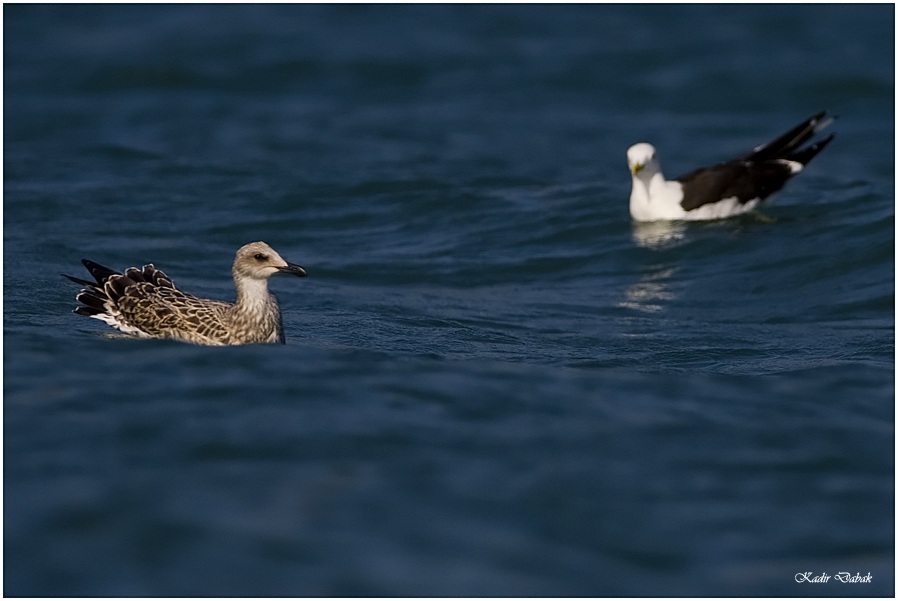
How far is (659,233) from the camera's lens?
14398 mm

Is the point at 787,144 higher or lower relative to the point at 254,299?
higher

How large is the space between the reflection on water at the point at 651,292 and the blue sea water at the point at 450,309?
4 cm

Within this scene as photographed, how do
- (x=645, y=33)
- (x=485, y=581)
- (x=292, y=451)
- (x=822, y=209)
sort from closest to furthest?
(x=485, y=581) < (x=292, y=451) < (x=822, y=209) < (x=645, y=33)

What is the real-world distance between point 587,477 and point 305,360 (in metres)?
2.24

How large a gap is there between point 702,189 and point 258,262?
6613 millimetres

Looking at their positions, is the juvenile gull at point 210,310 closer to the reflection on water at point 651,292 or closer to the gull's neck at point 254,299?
the gull's neck at point 254,299

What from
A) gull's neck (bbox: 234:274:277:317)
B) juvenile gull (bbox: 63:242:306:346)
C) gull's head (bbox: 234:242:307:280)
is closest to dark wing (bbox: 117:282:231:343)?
juvenile gull (bbox: 63:242:306:346)

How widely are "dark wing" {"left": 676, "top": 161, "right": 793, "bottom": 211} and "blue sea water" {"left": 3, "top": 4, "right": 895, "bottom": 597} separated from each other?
31cm

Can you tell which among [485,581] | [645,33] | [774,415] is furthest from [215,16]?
[485,581]

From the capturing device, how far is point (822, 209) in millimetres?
15000

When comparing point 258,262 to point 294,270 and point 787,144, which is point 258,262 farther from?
point 787,144

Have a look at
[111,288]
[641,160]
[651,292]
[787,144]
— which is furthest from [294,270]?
[787,144]

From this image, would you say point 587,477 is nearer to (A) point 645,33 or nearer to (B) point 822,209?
(B) point 822,209

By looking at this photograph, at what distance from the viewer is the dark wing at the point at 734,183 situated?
14.7 meters
